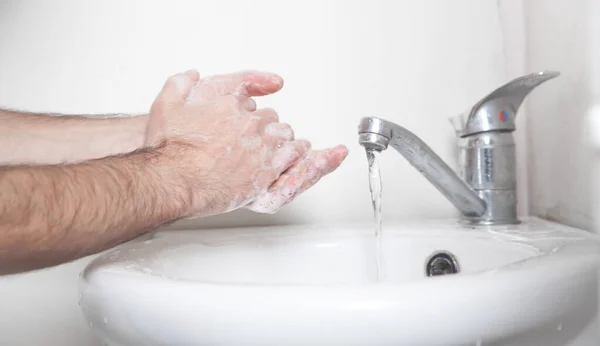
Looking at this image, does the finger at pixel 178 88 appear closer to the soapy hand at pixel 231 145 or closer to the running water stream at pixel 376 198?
the soapy hand at pixel 231 145

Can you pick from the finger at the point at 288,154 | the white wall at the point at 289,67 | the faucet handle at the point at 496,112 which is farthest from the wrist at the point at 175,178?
the faucet handle at the point at 496,112

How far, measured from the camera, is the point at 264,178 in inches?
22.8

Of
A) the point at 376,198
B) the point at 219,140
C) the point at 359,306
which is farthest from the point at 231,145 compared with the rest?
the point at 359,306

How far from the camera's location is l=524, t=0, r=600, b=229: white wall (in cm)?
59

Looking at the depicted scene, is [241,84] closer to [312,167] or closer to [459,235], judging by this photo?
[312,167]

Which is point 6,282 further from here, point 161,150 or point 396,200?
point 396,200

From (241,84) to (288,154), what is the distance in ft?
0.31

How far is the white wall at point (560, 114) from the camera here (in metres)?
0.59

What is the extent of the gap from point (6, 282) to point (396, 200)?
527 mm

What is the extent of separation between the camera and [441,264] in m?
0.63

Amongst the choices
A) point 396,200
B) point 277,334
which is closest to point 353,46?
point 396,200

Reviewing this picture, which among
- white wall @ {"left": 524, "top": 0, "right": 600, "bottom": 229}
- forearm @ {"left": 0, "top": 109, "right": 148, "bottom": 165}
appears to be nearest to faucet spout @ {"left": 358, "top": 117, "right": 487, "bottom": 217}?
white wall @ {"left": 524, "top": 0, "right": 600, "bottom": 229}

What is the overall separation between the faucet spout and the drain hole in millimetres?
65

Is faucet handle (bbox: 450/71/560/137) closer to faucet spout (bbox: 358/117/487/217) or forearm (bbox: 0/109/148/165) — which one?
faucet spout (bbox: 358/117/487/217)
